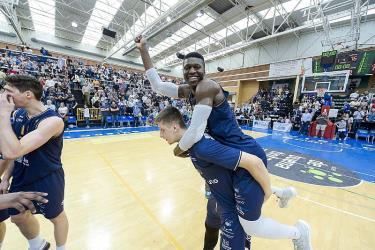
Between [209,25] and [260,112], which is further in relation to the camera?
[260,112]

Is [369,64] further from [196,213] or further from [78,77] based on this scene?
[78,77]

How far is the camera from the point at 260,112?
17.2 m

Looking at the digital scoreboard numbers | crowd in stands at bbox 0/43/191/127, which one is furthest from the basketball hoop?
crowd in stands at bbox 0/43/191/127

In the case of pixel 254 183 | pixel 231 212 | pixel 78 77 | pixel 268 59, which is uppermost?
pixel 268 59

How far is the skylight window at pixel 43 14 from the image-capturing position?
14.2 meters

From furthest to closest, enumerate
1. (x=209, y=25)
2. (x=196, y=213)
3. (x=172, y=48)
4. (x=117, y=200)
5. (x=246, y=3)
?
(x=172, y=48) < (x=209, y=25) < (x=246, y=3) < (x=117, y=200) < (x=196, y=213)

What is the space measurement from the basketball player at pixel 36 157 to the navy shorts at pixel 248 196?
1.38m

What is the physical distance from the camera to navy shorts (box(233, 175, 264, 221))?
130 cm

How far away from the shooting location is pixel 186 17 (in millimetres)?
10281

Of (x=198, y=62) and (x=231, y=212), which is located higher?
(x=198, y=62)

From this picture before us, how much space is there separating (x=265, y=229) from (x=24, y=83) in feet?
6.88

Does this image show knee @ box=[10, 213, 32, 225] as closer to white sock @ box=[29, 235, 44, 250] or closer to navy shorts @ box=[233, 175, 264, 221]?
white sock @ box=[29, 235, 44, 250]

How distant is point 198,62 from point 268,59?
2099 centimetres

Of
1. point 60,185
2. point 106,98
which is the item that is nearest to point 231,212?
point 60,185
